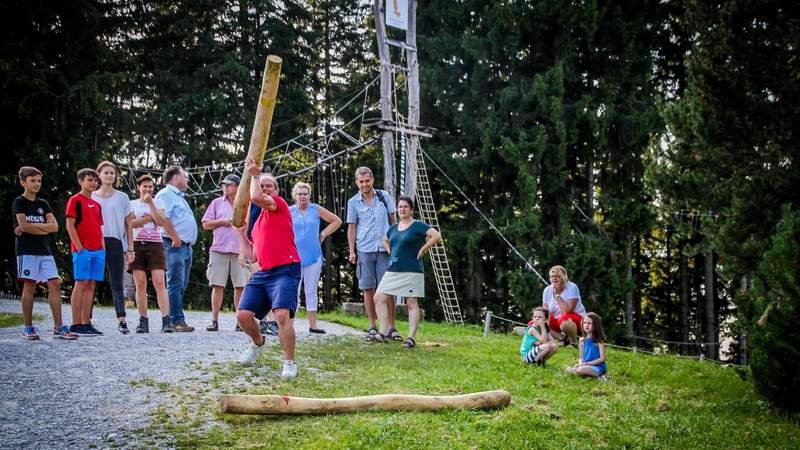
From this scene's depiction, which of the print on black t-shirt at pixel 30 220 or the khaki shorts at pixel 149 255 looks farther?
the khaki shorts at pixel 149 255

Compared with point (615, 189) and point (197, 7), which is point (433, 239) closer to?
point (615, 189)

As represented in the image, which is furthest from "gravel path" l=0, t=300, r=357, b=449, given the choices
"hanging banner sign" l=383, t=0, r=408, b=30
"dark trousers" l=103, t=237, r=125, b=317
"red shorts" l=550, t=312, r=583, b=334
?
"hanging banner sign" l=383, t=0, r=408, b=30

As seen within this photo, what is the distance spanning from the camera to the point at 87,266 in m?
7.12

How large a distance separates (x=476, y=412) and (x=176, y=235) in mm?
4417

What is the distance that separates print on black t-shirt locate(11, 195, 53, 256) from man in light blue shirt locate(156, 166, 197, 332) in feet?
3.97

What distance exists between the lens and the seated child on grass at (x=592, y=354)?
22.1 feet

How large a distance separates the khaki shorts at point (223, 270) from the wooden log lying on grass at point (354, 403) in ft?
12.7

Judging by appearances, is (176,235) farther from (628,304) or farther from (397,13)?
(628,304)

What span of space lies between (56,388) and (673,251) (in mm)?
24592

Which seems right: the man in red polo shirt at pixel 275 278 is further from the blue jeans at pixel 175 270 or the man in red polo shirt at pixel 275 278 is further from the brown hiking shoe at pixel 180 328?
the brown hiking shoe at pixel 180 328

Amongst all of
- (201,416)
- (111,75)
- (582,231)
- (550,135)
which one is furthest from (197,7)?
(201,416)

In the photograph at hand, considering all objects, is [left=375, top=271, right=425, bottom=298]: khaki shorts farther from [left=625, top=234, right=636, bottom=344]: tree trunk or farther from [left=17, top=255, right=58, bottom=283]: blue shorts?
[left=625, top=234, right=636, bottom=344]: tree trunk

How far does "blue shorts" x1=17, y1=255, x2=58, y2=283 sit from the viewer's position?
7.05 meters

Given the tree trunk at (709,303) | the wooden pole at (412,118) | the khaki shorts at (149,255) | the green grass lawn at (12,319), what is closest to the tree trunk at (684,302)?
the tree trunk at (709,303)
